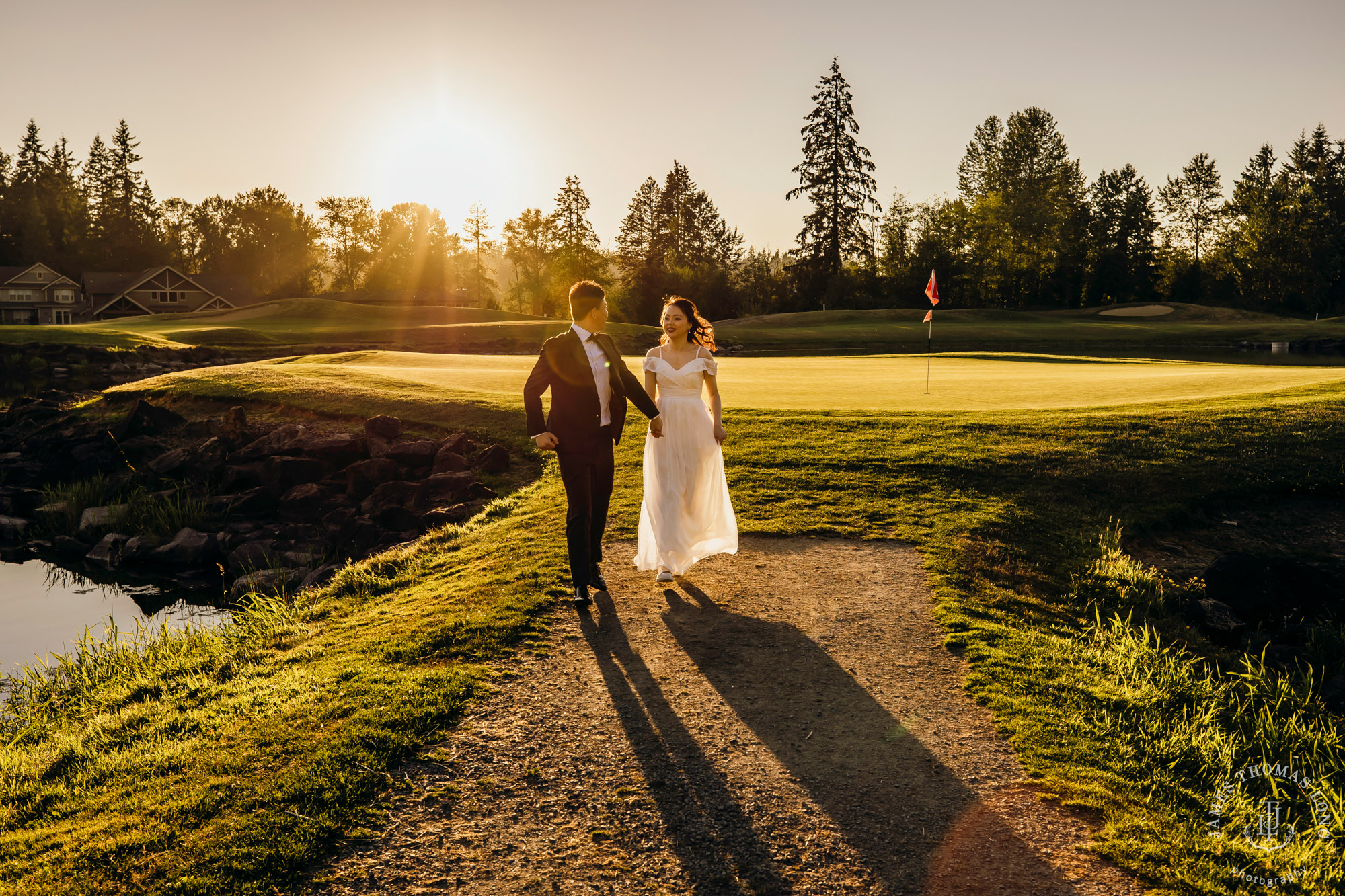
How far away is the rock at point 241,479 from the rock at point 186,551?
232 cm

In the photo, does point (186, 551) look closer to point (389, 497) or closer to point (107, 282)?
point (389, 497)

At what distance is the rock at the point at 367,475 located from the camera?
14.5 metres

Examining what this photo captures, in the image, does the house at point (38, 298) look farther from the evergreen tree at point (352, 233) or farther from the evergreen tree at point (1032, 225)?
the evergreen tree at point (1032, 225)

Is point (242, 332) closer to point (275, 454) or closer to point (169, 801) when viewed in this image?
point (275, 454)

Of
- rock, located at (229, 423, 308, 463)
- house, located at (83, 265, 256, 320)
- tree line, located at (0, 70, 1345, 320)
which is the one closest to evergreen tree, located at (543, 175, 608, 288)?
tree line, located at (0, 70, 1345, 320)

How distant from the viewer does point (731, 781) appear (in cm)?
461

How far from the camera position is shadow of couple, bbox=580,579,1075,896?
3824 millimetres

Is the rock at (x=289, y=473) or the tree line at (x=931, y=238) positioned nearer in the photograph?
the rock at (x=289, y=473)

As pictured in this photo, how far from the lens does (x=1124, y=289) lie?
7781cm

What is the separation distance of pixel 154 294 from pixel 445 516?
94.0m

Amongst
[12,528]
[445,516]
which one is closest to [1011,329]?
[445,516]

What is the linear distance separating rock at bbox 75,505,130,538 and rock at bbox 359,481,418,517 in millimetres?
4498

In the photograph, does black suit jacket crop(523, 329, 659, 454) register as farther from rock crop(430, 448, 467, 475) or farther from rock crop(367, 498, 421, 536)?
rock crop(430, 448, 467, 475)

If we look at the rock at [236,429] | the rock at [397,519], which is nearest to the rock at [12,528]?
the rock at [236,429]
